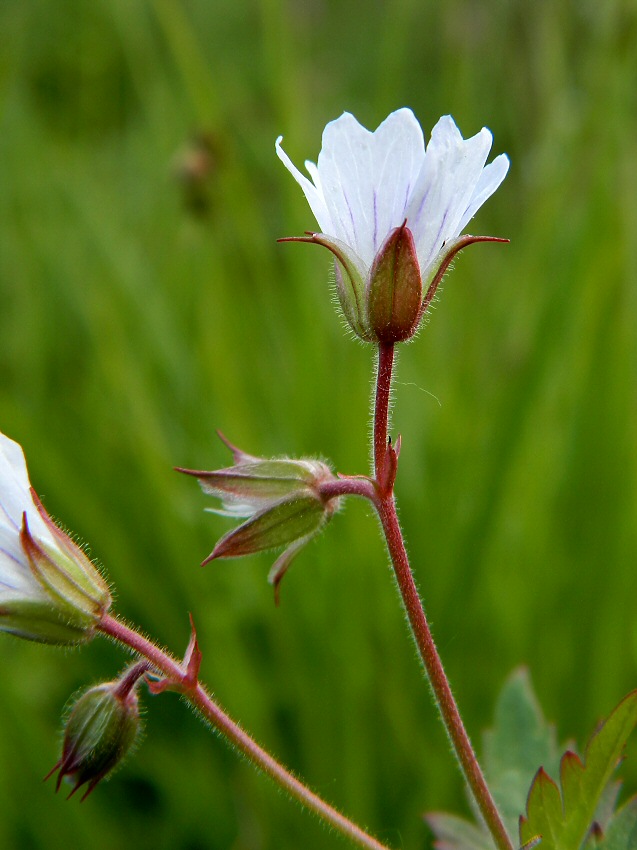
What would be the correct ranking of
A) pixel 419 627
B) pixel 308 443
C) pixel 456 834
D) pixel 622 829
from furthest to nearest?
pixel 308 443, pixel 456 834, pixel 622 829, pixel 419 627

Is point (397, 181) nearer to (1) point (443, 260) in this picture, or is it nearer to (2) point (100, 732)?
(1) point (443, 260)

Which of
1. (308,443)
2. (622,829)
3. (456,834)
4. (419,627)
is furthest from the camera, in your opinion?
(308,443)

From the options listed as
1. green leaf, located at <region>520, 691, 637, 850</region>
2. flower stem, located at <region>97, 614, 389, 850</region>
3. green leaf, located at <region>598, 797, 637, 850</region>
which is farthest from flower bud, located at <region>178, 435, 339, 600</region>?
green leaf, located at <region>598, 797, 637, 850</region>

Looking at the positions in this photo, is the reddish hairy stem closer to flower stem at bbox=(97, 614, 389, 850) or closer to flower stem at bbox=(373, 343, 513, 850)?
flower stem at bbox=(373, 343, 513, 850)

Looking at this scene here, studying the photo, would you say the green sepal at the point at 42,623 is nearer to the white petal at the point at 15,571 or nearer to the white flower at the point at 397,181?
the white petal at the point at 15,571

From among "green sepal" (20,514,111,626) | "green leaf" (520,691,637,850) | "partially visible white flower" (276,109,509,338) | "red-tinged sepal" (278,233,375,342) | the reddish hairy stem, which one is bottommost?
"green leaf" (520,691,637,850)

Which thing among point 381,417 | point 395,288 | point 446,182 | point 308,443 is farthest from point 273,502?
point 308,443

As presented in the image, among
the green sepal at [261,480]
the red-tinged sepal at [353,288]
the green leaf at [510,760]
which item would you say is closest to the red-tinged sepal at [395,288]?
the red-tinged sepal at [353,288]
